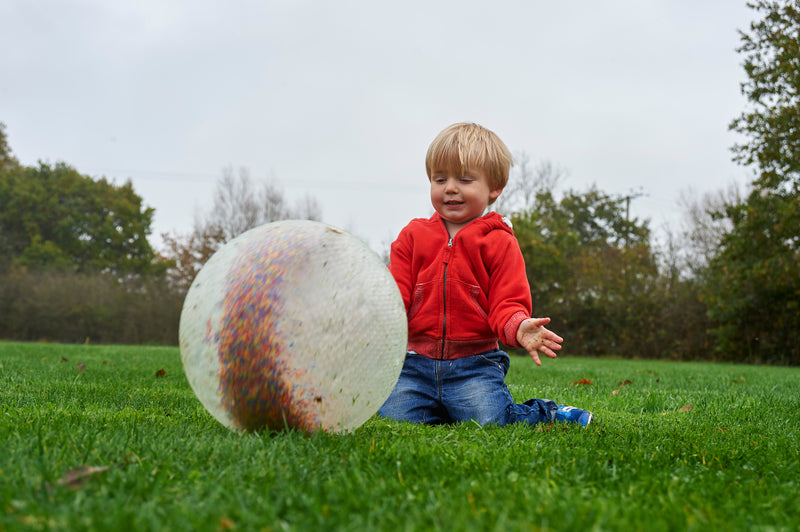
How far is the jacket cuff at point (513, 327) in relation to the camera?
10.6ft

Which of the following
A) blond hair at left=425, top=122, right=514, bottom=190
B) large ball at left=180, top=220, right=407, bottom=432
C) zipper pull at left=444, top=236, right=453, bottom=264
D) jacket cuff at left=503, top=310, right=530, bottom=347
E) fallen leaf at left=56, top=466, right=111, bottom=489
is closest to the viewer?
fallen leaf at left=56, top=466, right=111, bottom=489

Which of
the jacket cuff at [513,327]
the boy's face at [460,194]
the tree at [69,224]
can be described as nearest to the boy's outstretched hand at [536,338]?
the jacket cuff at [513,327]

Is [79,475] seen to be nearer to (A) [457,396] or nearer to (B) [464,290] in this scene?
(A) [457,396]

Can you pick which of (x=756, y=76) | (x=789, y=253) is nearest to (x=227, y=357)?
(x=789, y=253)

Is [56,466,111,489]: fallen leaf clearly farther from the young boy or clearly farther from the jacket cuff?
the jacket cuff

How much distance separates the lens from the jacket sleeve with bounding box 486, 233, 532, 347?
3301mm

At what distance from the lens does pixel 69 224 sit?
31.4 m

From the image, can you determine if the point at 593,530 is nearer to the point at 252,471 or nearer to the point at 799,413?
the point at 252,471

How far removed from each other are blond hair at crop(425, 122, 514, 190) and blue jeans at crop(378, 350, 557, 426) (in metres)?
1.11

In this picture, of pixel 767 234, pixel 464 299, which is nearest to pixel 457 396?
pixel 464 299

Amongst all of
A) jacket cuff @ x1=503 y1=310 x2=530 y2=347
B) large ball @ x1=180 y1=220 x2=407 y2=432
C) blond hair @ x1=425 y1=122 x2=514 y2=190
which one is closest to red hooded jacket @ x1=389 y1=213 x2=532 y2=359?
jacket cuff @ x1=503 y1=310 x2=530 y2=347

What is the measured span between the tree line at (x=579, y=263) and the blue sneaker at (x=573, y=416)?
50.3ft

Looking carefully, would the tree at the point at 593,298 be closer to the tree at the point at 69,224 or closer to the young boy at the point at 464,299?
the young boy at the point at 464,299

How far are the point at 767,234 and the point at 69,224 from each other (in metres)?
31.2
